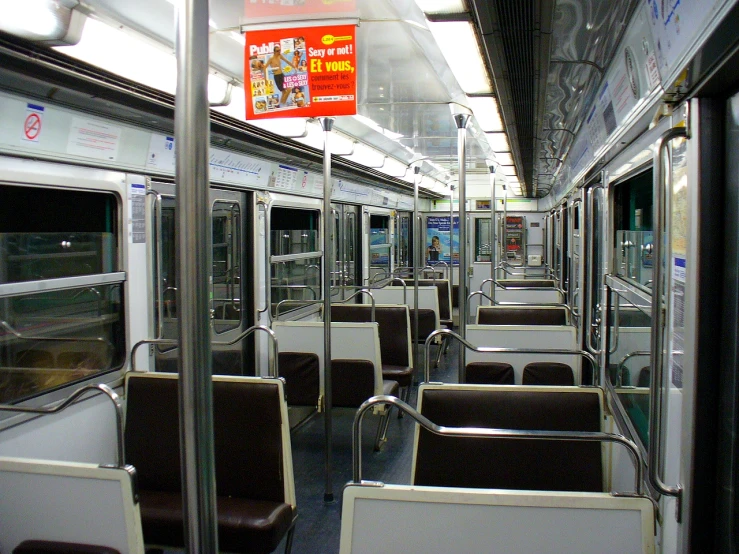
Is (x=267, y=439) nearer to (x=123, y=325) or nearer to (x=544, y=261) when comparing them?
(x=123, y=325)

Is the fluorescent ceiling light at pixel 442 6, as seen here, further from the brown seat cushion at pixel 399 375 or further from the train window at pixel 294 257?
the brown seat cushion at pixel 399 375

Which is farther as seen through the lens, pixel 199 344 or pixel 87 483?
pixel 87 483

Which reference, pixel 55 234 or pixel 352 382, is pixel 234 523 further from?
pixel 352 382

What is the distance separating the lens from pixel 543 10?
7.92ft

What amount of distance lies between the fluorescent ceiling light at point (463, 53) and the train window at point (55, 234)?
6.49 ft

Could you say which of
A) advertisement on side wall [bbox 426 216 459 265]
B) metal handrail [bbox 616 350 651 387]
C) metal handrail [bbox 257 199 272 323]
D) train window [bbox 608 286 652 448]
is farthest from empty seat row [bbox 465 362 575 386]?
advertisement on side wall [bbox 426 216 459 265]

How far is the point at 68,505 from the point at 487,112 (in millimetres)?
3950

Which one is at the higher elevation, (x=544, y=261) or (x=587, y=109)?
(x=587, y=109)

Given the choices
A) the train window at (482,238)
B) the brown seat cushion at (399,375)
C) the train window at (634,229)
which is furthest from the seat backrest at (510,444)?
the train window at (482,238)

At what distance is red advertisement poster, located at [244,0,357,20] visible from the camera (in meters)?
3.03

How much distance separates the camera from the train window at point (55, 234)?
2.92 m

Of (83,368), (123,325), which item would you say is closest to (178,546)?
(83,368)

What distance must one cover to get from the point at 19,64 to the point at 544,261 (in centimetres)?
1333

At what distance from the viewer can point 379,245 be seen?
10.7 metres
